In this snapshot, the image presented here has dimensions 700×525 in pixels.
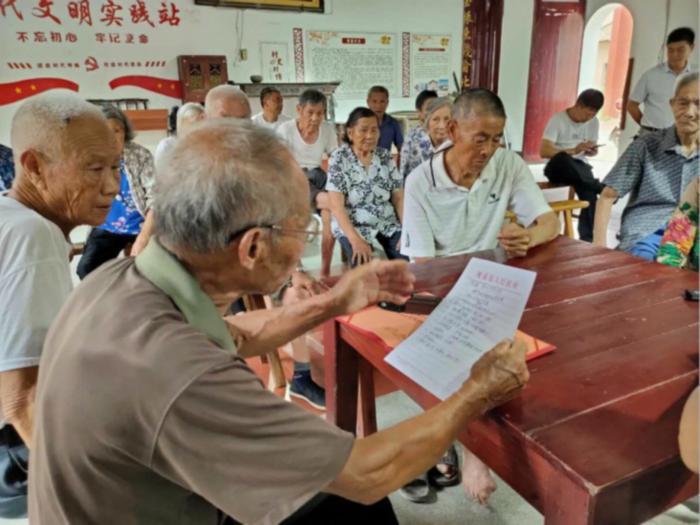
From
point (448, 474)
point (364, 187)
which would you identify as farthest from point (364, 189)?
point (448, 474)

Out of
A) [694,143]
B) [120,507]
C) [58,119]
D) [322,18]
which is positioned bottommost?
[120,507]

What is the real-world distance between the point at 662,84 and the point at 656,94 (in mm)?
85

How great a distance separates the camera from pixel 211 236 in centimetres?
73

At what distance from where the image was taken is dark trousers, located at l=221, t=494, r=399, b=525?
954mm

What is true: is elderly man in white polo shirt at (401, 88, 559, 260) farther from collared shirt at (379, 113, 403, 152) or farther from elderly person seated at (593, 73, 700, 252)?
collared shirt at (379, 113, 403, 152)

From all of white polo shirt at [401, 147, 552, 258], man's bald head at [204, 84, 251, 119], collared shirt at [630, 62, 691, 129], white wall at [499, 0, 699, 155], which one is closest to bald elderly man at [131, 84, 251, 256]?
man's bald head at [204, 84, 251, 119]

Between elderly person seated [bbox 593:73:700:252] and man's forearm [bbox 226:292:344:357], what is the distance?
1633 millimetres

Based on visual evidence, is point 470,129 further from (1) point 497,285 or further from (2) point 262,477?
(2) point 262,477

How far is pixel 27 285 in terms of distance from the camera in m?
0.99

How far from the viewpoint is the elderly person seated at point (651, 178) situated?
6.93 ft

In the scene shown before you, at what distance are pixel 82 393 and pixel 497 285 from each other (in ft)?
2.92

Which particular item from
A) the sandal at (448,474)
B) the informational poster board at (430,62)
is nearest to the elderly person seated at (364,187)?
the sandal at (448,474)

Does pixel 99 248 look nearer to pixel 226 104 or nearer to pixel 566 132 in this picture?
pixel 226 104

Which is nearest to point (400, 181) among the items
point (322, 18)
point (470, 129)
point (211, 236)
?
point (470, 129)
